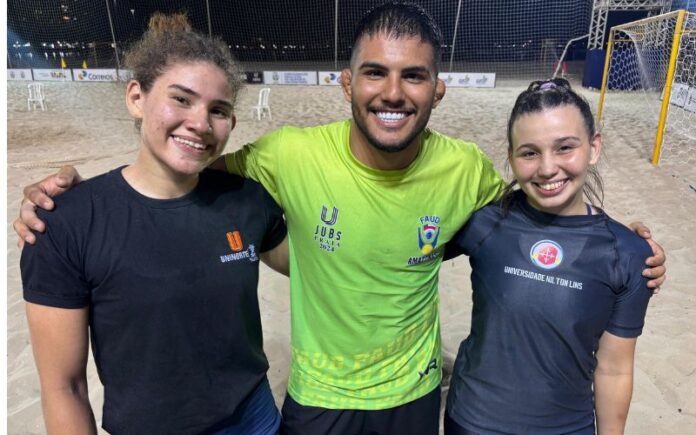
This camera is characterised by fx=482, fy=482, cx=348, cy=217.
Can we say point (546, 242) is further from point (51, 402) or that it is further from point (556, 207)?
point (51, 402)

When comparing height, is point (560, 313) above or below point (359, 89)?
below

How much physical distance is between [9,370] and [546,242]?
115 inches

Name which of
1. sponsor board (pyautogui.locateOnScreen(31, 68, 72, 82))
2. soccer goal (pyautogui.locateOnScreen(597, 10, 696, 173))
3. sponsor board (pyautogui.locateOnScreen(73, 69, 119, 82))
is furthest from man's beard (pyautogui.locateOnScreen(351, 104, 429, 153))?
sponsor board (pyautogui.locateOnScreen(31, 68, 72, 82))

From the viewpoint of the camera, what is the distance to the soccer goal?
23.1 ft

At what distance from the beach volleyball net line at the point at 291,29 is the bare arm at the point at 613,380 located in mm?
18668

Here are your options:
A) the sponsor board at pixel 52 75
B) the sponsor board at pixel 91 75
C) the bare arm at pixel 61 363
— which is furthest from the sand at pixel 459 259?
the sponsor board at pixel 52 75

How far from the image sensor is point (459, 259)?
13.5 feet

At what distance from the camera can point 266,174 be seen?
4.96 ft

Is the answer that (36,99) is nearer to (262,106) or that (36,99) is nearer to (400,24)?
(262,106)

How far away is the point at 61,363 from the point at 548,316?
1.23 meters

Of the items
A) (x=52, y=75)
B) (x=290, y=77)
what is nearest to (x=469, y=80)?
(x=290, y=77)

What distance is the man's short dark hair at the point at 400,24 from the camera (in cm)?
137

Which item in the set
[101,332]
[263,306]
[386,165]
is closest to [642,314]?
[386,165]

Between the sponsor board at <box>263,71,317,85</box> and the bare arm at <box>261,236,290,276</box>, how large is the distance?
51.1ft
